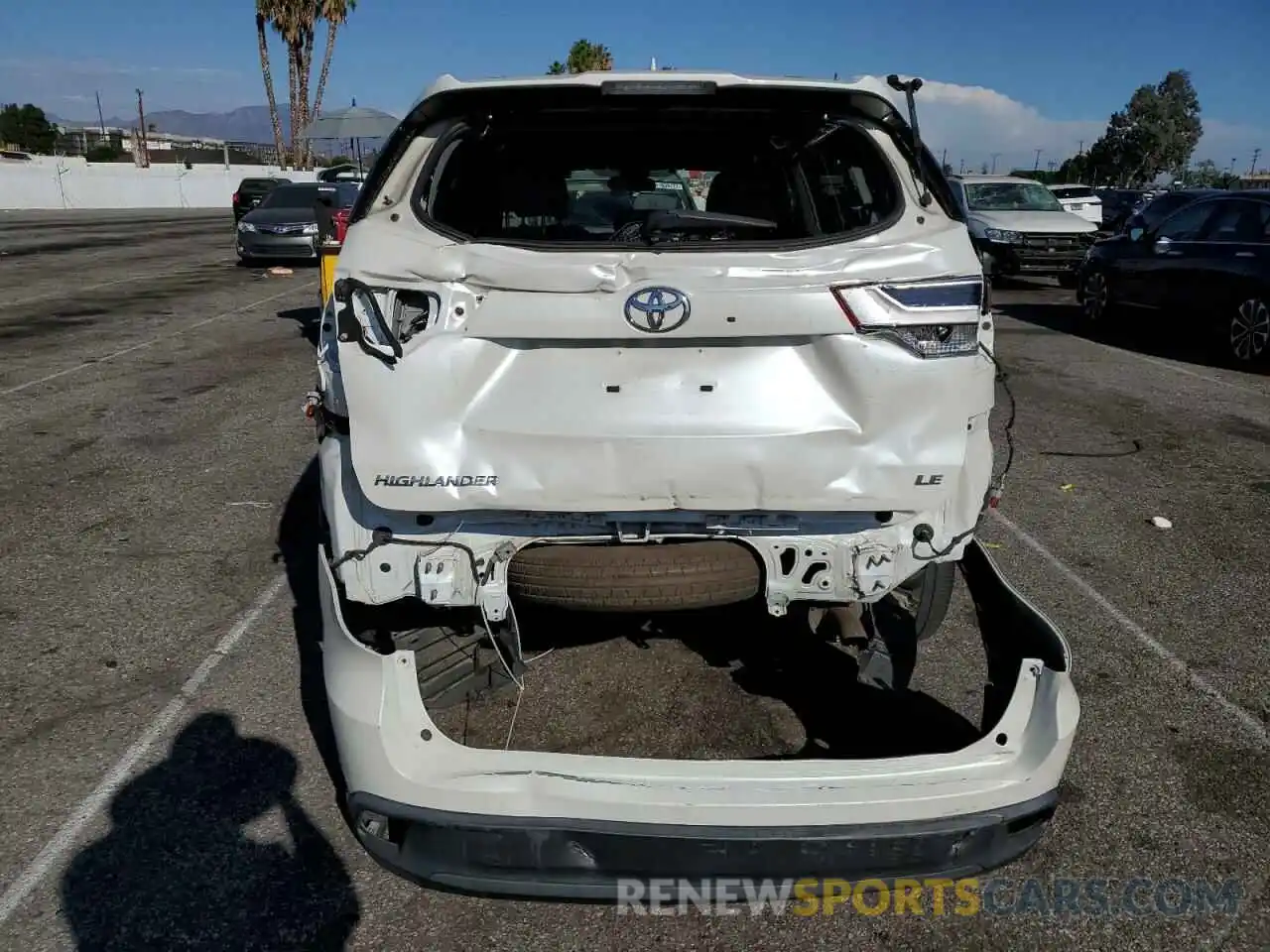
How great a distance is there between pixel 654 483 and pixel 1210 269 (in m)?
10.3

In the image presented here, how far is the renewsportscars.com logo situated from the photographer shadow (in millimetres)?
813

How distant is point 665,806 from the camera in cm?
232

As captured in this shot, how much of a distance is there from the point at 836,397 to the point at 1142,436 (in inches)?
236

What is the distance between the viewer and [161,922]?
2.57m

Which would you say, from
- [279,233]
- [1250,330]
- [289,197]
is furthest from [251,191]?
[1250,330]

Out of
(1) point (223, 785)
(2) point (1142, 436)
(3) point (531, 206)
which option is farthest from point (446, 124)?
(2) point (1142, 436)

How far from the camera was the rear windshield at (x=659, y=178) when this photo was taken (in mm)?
3150

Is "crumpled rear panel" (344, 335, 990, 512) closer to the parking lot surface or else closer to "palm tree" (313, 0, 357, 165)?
the parking lot surface

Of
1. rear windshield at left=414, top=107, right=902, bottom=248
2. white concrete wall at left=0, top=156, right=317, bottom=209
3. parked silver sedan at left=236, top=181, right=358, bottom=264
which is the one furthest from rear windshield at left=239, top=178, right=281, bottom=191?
rear windshield at left=414, top=107, right=902, bottom=248

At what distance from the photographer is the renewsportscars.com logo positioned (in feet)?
8.76

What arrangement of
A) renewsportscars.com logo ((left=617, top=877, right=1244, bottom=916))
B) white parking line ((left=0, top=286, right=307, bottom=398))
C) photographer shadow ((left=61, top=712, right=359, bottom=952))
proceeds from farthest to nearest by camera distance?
white parking line ((left=0, top=286, right=307, bottom=398)) < renewsportscars.com logo ((left=617, top=877, right=1244, bottom=916)) < photographer shadow ((left=61, top=712, right=359, bottom=952))

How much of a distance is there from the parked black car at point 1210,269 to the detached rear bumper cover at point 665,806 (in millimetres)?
9595

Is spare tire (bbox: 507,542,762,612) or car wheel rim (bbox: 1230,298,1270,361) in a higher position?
spare tire (bbox: 507,542,762,612)

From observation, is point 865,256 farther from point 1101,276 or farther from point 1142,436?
point 1101,276
